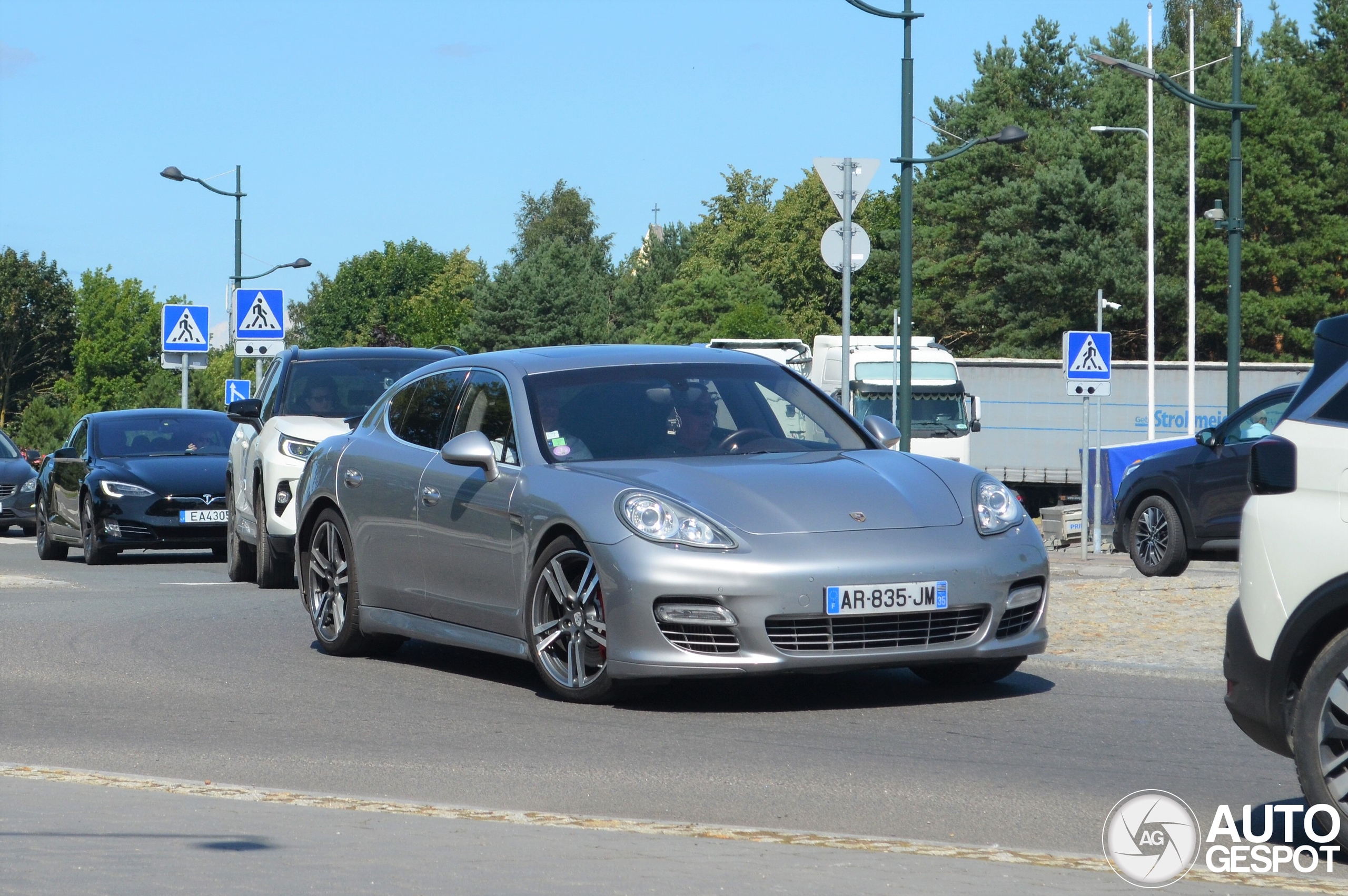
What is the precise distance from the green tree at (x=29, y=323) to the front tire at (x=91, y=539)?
89.8m

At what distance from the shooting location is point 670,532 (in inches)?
303

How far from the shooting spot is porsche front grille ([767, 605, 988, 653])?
7.61 meters

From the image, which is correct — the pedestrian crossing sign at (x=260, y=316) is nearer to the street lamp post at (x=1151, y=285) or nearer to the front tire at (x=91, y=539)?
the front tire at (x=91, y=539)

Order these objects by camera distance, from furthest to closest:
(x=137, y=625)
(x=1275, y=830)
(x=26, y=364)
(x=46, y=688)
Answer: (x=26, y=364)
(x=137, y=625)
(x=46, y=688)
(x=1275, y=830)

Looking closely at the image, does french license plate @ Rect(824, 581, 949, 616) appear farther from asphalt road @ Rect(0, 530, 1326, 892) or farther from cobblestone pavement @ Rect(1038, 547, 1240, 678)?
cobblestone pavement @ Rect(1038, 547, 1240, 678)

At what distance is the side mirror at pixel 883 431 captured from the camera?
898 cm

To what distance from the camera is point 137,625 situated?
38.4ft

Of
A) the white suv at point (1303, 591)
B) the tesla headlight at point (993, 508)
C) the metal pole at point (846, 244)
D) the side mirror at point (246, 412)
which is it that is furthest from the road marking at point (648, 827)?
the metal pole at point (846, 244)

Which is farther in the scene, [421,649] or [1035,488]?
[1035,488]

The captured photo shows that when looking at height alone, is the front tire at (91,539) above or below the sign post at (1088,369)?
below

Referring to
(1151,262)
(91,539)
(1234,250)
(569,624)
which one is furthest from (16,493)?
(1151,262)

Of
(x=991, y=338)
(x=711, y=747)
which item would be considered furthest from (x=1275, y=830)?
(x=991, y=338)

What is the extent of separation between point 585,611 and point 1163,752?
2.39m

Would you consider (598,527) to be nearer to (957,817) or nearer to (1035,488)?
(957,817)
